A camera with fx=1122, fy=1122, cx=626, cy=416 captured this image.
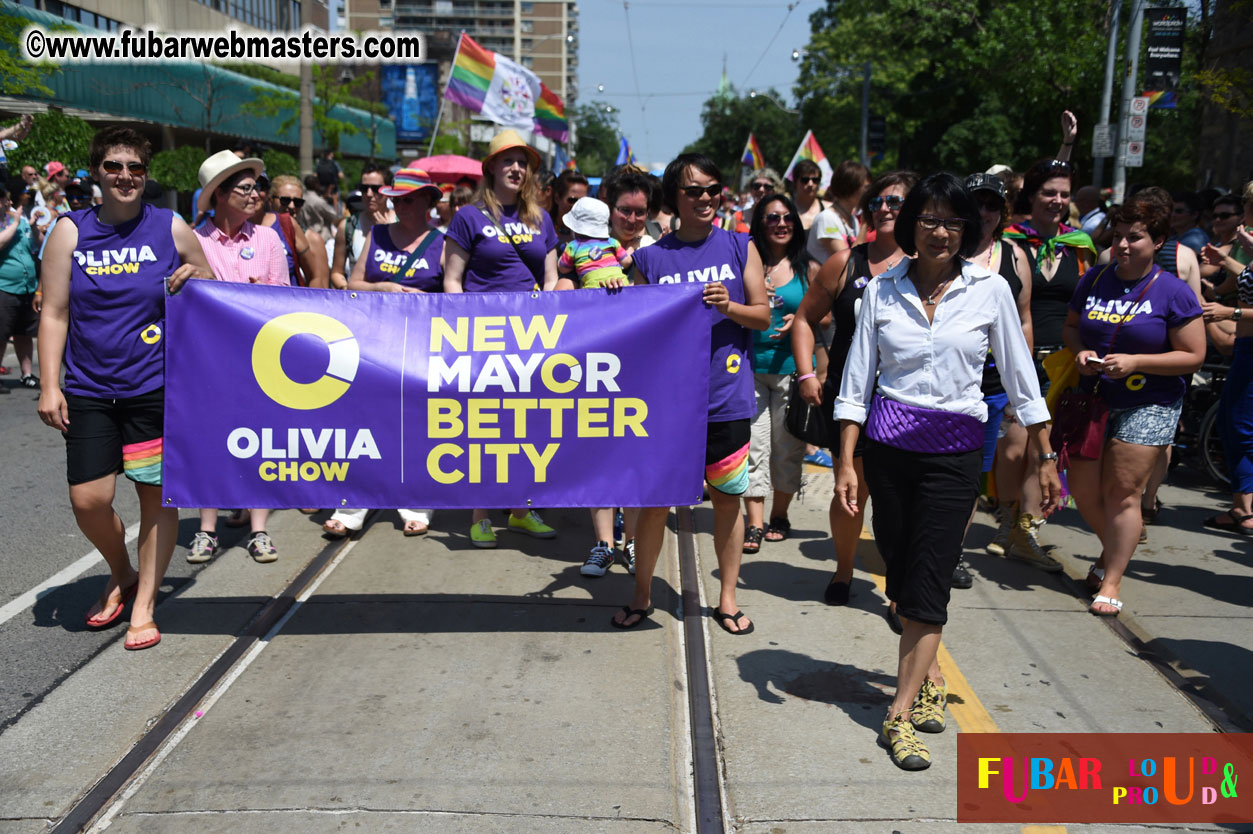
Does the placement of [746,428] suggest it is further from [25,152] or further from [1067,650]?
[25,152]

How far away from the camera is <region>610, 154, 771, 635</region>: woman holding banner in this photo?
4934 millimetres

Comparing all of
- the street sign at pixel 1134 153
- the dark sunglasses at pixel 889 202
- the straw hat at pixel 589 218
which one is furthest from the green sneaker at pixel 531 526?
the street sign at pixel 1134 153

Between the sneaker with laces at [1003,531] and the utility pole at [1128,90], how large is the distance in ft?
33.1

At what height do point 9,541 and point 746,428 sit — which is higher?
point 746,428

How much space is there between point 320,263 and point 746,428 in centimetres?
340

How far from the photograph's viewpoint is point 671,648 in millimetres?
4945

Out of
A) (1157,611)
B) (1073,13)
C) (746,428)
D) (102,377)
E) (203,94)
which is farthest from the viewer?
(203,94)

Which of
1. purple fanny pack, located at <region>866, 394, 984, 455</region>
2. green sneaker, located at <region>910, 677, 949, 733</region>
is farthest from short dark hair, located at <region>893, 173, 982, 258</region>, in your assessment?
green sneaker, located at <region>910, 677, 949, 733</region>

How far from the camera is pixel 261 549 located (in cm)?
611

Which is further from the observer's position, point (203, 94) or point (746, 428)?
point (203, 94)

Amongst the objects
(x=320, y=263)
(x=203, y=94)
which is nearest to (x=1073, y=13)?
(x=203, y=94)

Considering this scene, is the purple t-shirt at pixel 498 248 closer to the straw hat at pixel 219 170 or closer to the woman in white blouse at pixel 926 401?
the straw hat at pixel 219 170

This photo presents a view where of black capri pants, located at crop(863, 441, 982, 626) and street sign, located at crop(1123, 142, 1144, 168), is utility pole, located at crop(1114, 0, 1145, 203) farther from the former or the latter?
black capri pants, located at crop(863, 441, 982, 626)

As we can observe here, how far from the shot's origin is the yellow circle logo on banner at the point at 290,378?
4816mm
